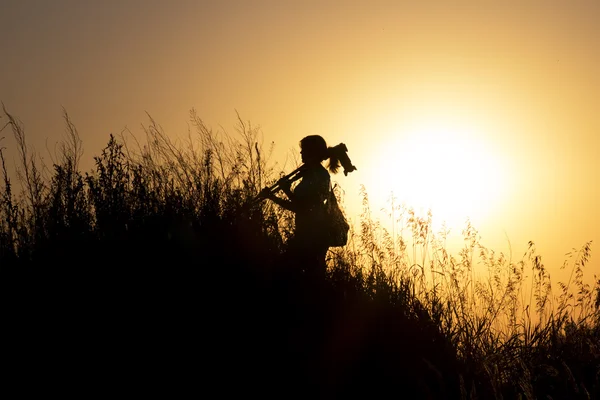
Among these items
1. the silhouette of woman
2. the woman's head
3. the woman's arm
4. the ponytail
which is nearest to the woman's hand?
the silhouette of woman

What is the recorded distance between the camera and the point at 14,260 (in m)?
5.28

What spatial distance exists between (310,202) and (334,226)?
0.30 metres

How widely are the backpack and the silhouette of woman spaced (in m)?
0.07

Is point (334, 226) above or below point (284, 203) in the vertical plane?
below

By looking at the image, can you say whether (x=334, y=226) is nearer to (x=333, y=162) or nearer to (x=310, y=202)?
(x=310, y=202)

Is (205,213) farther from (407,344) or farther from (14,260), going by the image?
(407,344)

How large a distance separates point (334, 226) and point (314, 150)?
0.78m

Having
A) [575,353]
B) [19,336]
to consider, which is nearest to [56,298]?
[19,336]

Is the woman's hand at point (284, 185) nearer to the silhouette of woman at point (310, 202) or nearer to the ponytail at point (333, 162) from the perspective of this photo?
the silhouette of woman at point (310, 202)

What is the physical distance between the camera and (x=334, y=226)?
6207 millimetres

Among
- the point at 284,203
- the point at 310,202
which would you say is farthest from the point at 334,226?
the point at 284,203

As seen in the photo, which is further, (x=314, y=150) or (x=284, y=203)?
(x=314, y=150)

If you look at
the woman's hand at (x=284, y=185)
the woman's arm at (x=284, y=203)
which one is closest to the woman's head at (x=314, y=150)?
the woman's hand at (x=284, y=185)

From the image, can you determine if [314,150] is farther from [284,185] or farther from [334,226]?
[334,226]
